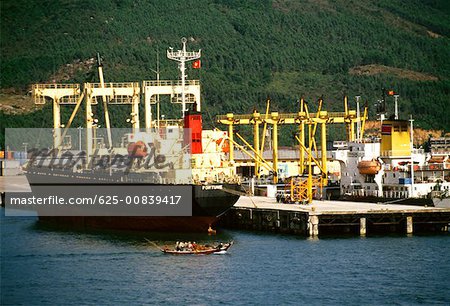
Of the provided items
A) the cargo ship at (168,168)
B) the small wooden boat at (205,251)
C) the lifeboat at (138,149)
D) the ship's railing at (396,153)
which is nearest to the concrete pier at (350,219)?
the cargo ship at (168,168)

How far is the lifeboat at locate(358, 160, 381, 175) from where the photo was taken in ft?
326

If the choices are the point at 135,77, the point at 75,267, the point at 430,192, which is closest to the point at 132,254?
the point at 75,267

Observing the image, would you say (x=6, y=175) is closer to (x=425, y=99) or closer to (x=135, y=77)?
(x=135, y=77)

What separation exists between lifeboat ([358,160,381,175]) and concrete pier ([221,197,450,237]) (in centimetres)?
847

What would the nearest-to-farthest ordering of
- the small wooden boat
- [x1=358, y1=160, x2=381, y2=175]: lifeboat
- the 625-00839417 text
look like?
1. the small wooden boat
2. the 625-00839417 text
3. [x1=358, y1=160, x2=381, y2=175]: lifeboat

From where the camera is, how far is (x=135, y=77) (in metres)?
188

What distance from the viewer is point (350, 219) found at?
3354 inches

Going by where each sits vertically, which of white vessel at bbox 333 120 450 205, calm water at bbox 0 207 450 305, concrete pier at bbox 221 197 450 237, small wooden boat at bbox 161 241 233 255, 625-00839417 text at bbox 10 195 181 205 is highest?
white vessel at bbox 333 120 450 205

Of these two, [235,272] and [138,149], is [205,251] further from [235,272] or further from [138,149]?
[138,149]

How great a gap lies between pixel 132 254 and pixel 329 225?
15.9m

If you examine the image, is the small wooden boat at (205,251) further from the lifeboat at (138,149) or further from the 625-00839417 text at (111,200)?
the lifeboat at (138,149)

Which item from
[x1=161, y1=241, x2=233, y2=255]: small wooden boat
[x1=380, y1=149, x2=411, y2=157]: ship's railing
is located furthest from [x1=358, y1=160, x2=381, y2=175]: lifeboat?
[x1=161, y1=241, x2=233, y2=255]: small wooden boat

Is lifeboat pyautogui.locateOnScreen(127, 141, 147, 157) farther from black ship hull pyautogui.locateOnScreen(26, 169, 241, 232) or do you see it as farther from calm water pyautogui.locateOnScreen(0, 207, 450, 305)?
calm water pyautogui.locateOnScreen(0, 207, 450, 305)

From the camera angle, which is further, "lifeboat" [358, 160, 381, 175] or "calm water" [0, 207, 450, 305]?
"lifeboat" [358, 160, 381, 175]
